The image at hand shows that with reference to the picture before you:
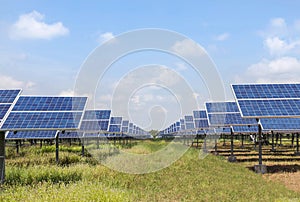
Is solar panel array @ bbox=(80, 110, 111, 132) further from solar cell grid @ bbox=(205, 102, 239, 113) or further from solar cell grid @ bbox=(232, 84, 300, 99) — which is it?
solar cell grid @ bbox=(232, 84, 300, 99)

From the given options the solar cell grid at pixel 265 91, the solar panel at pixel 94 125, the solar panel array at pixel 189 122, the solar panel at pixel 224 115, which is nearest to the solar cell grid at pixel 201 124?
the solar panel at pixel 224 115

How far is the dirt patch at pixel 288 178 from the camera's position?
14211 millimetres

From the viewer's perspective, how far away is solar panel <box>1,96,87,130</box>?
1359cm

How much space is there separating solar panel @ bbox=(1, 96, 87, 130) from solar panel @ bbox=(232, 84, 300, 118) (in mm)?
7534

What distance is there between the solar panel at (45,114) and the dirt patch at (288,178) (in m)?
8.22

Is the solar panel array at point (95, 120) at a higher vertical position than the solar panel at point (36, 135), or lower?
higher

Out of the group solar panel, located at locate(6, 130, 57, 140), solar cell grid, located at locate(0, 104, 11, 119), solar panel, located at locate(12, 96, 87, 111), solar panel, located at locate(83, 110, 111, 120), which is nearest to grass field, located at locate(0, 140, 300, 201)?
solar cell grid, located at locate(0, 104, 11, 119)

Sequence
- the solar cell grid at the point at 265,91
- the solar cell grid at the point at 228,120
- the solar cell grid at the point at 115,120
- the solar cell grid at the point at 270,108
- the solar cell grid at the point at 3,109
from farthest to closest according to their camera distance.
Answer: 1. the solar cell grid at the point at 115,120
2. the solar cell grid at the point at 228,120
3. the solar cell grid at the point at 265,91
4. the solar cell grid at the point at 270,108
5. the solar cell grid at the point at 3,109

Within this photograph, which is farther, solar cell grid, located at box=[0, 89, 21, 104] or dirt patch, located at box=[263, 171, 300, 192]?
solar cell grid, located at box=[0, 89, 21, 104]

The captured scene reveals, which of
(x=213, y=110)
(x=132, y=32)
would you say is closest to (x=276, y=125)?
(x=213, y=110)

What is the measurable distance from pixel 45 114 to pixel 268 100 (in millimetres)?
10543

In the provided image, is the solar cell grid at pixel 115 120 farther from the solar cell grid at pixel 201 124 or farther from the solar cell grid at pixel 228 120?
the solar cell grid at pixel 228 120

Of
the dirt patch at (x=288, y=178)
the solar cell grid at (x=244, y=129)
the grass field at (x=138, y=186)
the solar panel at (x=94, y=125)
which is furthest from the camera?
the solar cell grid at (x=244, y=129)

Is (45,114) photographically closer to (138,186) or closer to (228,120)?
(138,186)
